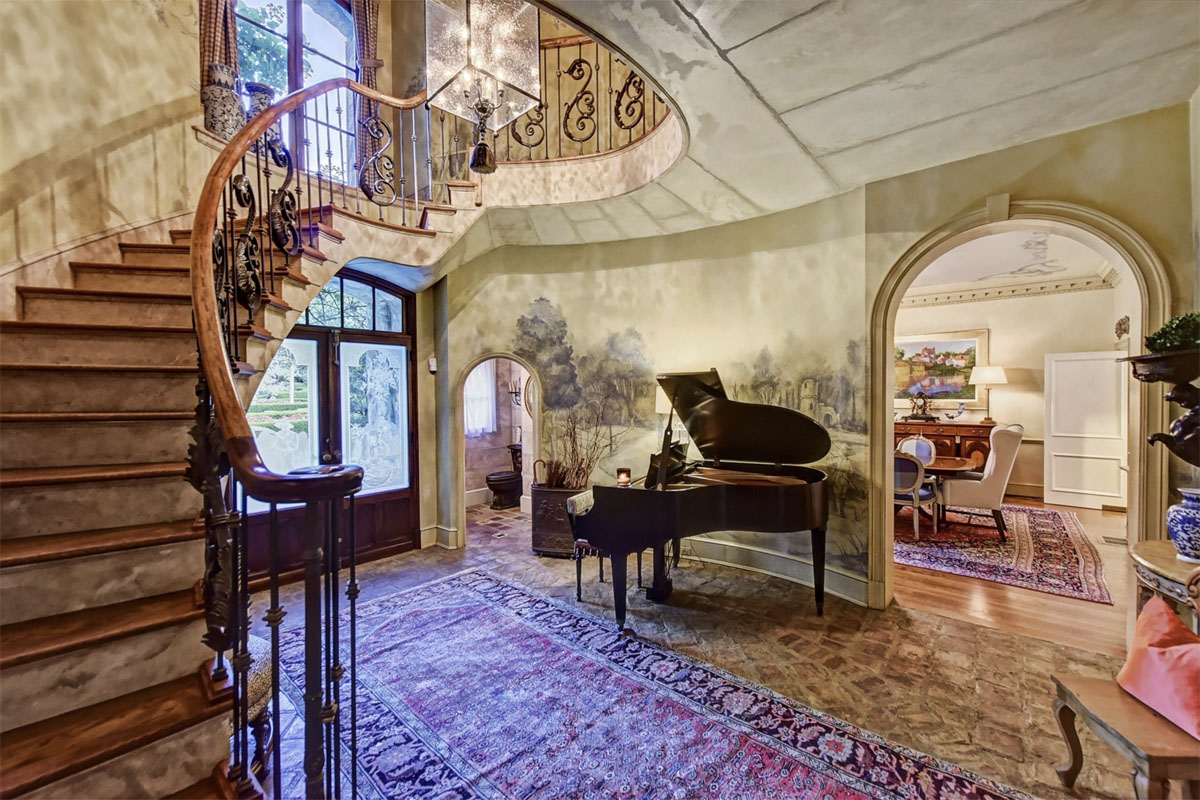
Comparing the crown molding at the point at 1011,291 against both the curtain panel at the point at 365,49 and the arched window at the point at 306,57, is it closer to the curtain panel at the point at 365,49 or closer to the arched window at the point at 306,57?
the curtain panel at the point at 365,49

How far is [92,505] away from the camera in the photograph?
170cm

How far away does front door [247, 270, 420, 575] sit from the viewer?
414 cm

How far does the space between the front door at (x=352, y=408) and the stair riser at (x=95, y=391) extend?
211 centimetres

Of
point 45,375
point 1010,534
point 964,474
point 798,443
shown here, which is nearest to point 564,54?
point 798,443

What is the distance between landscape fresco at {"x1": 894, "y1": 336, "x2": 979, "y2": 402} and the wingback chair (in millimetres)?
2608

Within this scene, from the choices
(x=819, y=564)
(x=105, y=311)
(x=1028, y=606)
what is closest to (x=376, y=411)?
(x=105, y=311)

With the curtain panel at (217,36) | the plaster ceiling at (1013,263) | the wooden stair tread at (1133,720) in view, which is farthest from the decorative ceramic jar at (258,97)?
the plaster ceiling at (1013,263)

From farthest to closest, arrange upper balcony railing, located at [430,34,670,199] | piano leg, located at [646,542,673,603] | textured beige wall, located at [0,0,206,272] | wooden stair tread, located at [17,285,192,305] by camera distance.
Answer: upper balcony railing, located at [430,34,670,199] < piano leg, located at [646,542,673,603] < textured beige wall, located at [0,0,206,272] < wooden stair tread, located at [17,285,192,305]

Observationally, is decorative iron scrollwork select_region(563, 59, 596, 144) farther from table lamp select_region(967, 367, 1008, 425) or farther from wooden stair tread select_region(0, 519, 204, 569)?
table lamp select_region(967, 367, 1008, 425)

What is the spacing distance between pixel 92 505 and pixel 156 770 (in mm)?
973

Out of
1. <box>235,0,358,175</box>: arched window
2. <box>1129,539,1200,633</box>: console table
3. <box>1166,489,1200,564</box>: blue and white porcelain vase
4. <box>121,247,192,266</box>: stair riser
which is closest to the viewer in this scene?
<box>1129,539,1200,633</box>: console table

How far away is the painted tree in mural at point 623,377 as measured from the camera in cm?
486

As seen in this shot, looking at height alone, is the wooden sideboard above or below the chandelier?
below

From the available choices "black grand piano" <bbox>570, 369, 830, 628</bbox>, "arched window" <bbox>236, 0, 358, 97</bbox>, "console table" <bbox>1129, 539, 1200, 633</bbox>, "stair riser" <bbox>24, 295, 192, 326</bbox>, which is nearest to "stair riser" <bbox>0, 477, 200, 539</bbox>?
"stair riser" <bbox>24, 295, 192, 326</bbox>
